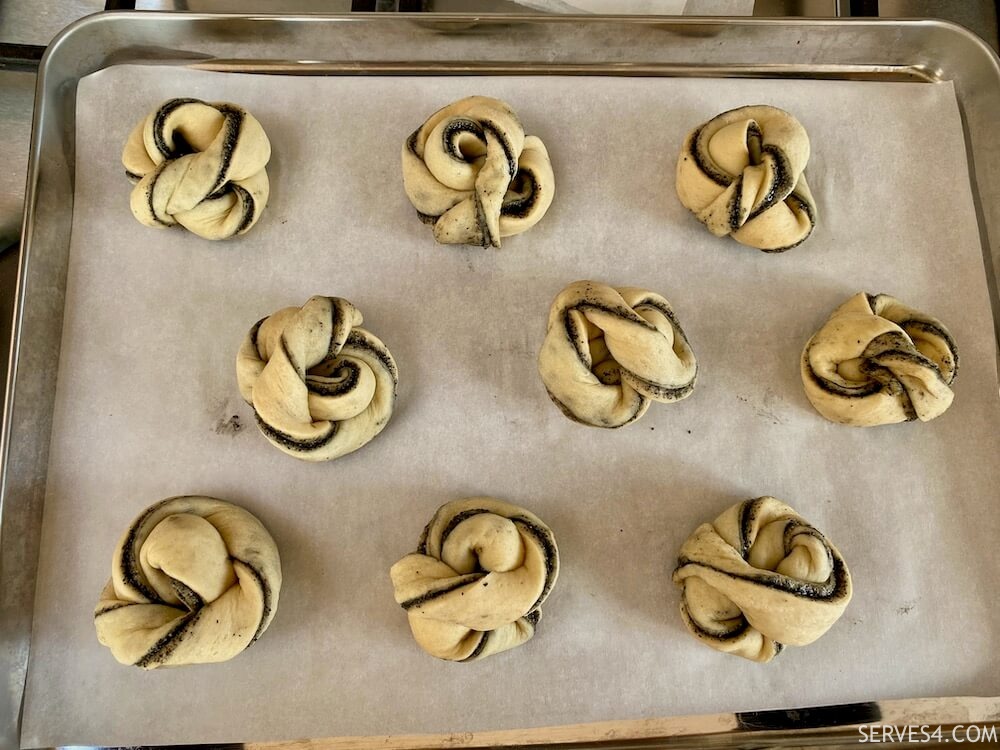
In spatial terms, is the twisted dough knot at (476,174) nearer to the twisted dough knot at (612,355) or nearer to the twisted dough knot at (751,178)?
the twisted dough knot at (612,355)

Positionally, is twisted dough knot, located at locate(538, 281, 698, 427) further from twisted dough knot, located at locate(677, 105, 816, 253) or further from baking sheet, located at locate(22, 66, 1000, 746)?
twisted dough knot, located at locate(677, 105, 816, 253)

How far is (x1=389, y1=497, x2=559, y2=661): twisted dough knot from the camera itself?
135cm

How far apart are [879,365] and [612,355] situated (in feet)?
1.81

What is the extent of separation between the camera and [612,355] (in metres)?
1.48

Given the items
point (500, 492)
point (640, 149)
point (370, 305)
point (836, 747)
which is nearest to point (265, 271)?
point (370, 305)

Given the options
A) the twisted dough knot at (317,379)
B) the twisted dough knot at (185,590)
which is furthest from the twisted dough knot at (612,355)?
the twisted dough knot at (185,590)

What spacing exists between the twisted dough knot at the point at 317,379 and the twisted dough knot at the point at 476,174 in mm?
302

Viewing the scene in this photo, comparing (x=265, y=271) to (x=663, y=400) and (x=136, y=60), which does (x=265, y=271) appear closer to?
(x=136, y=60)

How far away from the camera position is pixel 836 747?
149 cm

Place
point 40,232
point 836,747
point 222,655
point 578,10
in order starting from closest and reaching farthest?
point 222,655 → point 836,747 → point 40,232 → point 578,10

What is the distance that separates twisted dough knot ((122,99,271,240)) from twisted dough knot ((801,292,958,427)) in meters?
1.28

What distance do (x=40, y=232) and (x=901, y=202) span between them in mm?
1963

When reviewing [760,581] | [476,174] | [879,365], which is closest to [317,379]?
[476,174]

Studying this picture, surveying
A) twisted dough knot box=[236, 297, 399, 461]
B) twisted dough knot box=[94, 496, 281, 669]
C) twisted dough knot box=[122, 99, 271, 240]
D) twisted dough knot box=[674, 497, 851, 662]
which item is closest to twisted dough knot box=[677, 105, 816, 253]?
twisted dough knot box=[674, 497, 851, 662]
